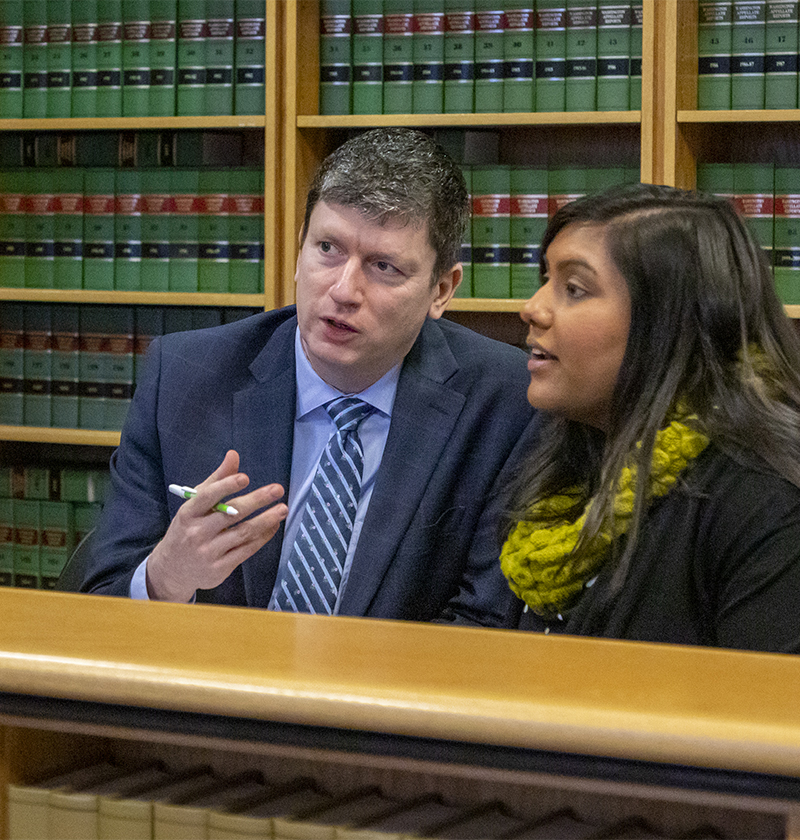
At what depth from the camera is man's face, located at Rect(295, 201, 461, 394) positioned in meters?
1.68

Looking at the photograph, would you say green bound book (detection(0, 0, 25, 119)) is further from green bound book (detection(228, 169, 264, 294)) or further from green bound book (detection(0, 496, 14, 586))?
green bound book (detection(0, 496, 14, 586))

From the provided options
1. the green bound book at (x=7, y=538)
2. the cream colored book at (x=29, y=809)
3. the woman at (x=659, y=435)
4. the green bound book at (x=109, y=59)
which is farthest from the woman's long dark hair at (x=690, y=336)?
the green bound book at (x=7, y=538)

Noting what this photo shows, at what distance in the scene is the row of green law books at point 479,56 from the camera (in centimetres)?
274

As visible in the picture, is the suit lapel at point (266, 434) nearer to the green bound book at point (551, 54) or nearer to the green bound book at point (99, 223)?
the green bound book at point (551, 54)

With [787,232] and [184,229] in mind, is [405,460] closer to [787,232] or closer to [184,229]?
[787,232]

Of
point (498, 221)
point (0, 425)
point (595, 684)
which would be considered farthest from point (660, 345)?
point (0, 425)

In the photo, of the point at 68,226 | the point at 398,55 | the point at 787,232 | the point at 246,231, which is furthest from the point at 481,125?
the point at 68,226

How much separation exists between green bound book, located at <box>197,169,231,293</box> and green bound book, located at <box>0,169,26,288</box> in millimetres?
558

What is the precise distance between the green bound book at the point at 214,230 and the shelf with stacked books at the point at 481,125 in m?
0.20

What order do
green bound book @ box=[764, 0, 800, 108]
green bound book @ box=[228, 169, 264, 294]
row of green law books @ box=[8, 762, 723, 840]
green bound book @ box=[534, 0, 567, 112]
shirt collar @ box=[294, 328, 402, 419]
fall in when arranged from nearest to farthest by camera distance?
row of green law books @ box=[8, 762, 723, 840]
shirt collar @ box=[294, 328, 402, 419]
green bound book @ box=[764, 0, 800, 108]
green bound book @ box=[534, 0, 567, 112]
green bound book @ box=[228, 169, 264, 294]

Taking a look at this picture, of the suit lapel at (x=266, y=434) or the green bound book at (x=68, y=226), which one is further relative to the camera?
the green bound book at (x=68, y=226)

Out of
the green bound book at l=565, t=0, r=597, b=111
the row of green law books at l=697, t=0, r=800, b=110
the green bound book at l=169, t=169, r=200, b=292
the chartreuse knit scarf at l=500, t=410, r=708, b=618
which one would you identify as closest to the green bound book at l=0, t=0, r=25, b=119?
the green bound book at l=169, t=169, r=200, b=292

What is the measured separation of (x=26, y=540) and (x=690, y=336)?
2446 mm

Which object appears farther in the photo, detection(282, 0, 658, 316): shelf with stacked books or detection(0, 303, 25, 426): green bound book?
detection(0, 303, 25, 426): green bound book
